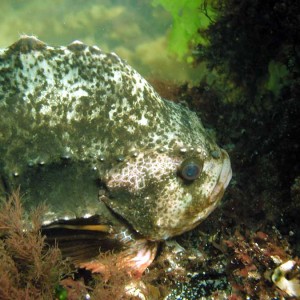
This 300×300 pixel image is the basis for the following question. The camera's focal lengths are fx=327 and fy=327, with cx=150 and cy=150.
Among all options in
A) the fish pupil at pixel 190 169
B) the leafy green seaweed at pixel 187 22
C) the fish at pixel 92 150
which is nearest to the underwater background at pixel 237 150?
the leafy green seaweed at pixel 187 22

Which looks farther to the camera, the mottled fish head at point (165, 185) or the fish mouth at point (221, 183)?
the fish mouth at point (221, 183)

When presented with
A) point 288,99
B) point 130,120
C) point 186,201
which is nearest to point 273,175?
point 288,99

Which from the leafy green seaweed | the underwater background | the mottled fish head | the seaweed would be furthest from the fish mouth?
the leafy green seaweed

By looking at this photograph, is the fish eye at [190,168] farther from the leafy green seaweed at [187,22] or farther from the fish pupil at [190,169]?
the leafy green seaweed at [187,22]

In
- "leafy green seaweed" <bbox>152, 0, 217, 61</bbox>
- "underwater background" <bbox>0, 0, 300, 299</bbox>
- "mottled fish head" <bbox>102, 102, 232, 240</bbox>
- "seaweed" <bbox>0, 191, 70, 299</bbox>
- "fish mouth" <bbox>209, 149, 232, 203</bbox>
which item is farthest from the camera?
"leafy green seaweed" <bbox>152, 0, 217, 61</bbox>

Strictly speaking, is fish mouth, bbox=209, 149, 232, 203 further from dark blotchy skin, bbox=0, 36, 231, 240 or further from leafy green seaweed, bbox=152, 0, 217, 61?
leafy green seaweed, bbox=152, 0, 217, 61

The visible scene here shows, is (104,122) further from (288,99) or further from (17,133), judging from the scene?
(288,99)
